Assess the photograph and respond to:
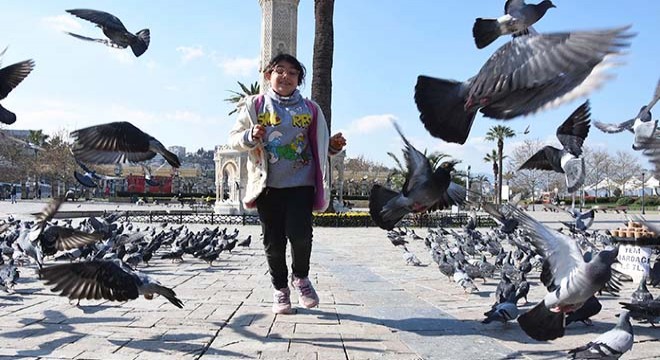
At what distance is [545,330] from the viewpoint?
320 cm

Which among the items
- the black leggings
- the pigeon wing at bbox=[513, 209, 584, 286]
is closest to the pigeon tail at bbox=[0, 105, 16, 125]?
the black leggings

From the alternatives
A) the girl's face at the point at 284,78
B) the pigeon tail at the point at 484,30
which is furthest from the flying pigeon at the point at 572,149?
the girl's face at the point at 284,78

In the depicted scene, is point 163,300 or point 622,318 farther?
point 163,300

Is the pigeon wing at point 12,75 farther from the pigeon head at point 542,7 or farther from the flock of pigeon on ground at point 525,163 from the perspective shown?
the pigeon head at point 542,7

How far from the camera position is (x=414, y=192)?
268 centimetres

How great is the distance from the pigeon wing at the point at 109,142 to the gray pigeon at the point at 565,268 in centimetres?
252

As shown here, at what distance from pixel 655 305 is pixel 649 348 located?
21.8 inches

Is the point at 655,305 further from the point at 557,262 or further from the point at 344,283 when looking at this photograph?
the point at 344,283

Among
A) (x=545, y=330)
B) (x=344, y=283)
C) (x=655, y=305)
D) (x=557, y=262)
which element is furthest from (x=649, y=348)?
(x=344, y=283)

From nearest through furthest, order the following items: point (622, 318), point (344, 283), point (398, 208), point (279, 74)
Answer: point (398, 208) < point (622, 318) < point (279, 74) < point (344, 283)

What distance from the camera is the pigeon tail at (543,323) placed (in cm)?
317

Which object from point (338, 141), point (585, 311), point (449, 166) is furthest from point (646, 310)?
point (338, 141)

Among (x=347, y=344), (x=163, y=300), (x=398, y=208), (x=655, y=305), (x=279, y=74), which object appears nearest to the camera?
(x=398, y=208)

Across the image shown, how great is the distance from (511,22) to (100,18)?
2934 millimetres
